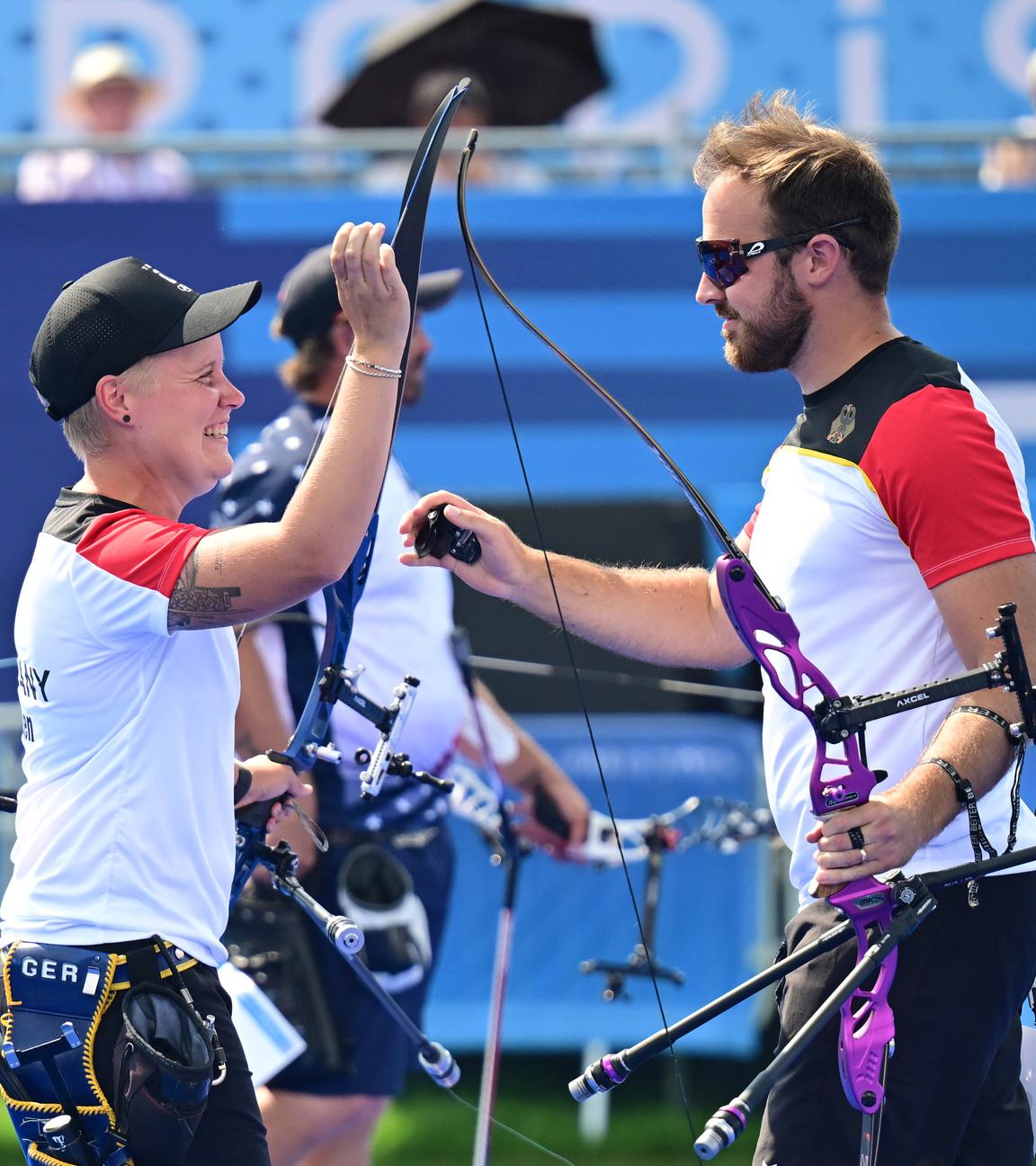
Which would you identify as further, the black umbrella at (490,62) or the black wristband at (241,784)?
the black umbrella at (490,62)

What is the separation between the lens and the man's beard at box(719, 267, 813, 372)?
8.84 ft

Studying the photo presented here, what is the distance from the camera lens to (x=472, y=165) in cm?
612

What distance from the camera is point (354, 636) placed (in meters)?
3.89

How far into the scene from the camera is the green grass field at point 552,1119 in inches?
205

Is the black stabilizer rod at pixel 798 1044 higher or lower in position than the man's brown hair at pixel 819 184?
lower

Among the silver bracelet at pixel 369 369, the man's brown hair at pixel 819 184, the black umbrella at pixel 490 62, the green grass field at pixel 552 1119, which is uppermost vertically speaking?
the black umbrella at pixel 490 62

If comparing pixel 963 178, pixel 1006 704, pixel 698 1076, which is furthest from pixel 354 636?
pixel 963 178

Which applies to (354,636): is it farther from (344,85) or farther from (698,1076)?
(344,85)

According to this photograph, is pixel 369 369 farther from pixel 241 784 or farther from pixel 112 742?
pixel 241 784

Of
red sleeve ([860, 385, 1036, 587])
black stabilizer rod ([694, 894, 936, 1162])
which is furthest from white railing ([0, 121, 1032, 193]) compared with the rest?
black stabilizer rod ([694, 894, 936, 1162])

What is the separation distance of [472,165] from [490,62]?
1467 mm

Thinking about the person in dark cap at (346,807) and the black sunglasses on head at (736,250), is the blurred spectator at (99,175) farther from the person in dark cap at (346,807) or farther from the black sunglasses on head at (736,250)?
the black sunglasses on head at (736,250)

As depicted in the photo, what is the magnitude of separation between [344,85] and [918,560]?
542 cm

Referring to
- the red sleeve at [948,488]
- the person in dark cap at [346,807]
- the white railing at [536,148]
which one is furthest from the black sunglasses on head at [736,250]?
the white railing at [536,148]
